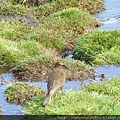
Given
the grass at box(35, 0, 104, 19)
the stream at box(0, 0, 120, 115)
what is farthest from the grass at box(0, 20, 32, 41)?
the grass at box(35, 0, 104, 19)

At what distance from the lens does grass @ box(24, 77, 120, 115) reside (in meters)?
8.99

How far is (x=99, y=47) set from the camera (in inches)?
537

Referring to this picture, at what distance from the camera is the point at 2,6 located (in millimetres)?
17406

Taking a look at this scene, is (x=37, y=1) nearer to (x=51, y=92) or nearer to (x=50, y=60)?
(x=50, y=60)

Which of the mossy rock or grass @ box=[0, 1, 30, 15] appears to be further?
grass @ box=[0, 1, 30, 15]

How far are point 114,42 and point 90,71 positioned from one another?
1.80m

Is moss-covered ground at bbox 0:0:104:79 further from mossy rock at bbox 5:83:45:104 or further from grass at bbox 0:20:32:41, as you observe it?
mossy rock at bbox 5:83:45:104

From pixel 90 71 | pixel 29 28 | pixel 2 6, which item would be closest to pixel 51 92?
pixel 90 71

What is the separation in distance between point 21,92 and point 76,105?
6.15 feet

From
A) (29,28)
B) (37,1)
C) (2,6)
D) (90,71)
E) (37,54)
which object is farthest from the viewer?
(37,1)

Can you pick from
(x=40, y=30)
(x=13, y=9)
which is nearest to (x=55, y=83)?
(x=40, y=30)

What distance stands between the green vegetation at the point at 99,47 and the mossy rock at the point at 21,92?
264 centimetres

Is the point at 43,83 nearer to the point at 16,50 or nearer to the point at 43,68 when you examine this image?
the point at 43,68

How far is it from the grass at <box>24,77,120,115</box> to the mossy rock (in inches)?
28.8
